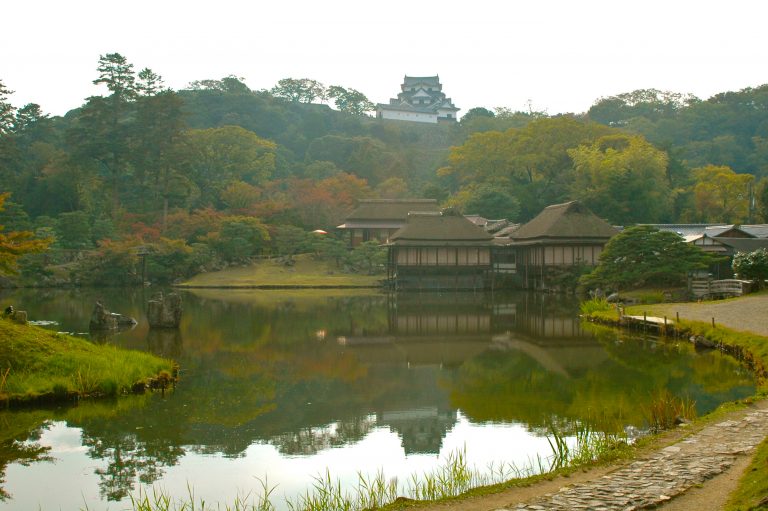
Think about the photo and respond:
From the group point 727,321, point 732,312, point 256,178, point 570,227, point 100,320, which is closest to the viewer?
point 727,321

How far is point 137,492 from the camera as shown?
803 cm

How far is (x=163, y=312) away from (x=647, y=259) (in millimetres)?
18046

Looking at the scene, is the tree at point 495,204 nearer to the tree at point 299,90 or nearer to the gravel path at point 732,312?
the gravel path at point 732,312

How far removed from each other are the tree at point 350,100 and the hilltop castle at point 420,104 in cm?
579

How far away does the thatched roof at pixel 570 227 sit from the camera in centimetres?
3838

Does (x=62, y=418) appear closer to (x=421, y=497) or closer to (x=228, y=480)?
(x=228, y=480)

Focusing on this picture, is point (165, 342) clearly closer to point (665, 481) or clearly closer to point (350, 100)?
point (665, 481)

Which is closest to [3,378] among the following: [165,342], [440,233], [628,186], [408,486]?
[408,486]

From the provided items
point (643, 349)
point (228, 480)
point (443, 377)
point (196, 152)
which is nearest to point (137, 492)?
point (228, 480)

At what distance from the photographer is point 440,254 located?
41.7m

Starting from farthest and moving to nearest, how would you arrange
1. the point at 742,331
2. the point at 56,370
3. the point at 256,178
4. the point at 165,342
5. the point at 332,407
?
the point at 256,178
the point at 165,342
the point at 742,331
the point at 56,370
the point at 332,407

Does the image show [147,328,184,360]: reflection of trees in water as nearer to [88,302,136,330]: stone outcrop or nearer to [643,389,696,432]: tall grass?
[88,302,136,330]: stone outcrop

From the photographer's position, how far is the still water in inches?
346

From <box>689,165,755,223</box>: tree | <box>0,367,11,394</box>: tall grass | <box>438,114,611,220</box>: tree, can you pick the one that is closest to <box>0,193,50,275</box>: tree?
<box>0,367,11,394</box>: tall grass
